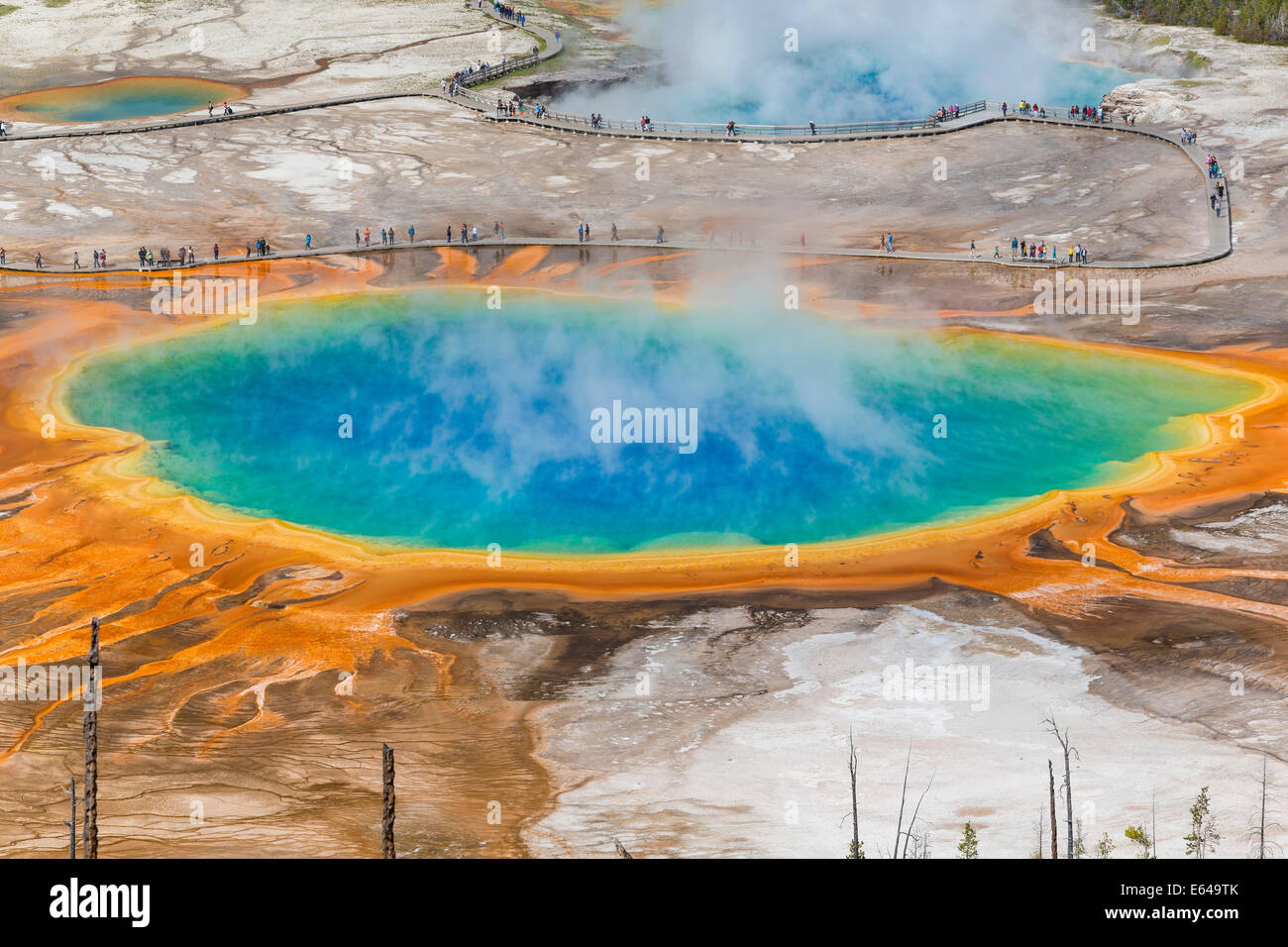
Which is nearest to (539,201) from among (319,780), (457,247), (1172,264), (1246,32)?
(457,247)

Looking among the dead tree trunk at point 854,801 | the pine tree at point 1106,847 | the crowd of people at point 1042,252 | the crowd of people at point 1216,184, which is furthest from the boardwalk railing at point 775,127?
the pine tree at point 1106,847

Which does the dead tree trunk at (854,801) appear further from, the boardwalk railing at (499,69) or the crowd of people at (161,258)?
the boardwalk railing at (499,69)

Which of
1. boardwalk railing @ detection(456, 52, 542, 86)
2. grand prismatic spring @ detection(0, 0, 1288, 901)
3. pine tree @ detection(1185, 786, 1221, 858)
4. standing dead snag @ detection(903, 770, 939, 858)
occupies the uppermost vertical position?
boardwalk railing @ detection(456, 52, 542, 86)

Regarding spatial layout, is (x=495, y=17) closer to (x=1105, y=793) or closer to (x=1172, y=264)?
(x=1172, y=264)

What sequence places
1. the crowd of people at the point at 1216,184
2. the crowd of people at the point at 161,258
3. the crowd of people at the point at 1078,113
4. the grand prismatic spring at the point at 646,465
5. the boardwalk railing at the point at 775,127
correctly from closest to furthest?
the grand prismatic spring at the point at 646,465 → the crowd of people at the point at 161,258 → the crowd of people at the point at 1216,184 → the crowd of people at the point at 1078,113 → the boardwalk railing at the point at 775,127

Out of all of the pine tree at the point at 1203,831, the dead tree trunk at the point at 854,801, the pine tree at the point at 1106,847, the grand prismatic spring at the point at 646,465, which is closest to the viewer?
the dead tree trunk at the point at 854,801

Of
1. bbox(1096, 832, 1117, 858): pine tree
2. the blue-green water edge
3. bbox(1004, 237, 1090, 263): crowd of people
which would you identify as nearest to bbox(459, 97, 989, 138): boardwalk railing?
bbox(1004, 237, 1090, 263): crowd of people

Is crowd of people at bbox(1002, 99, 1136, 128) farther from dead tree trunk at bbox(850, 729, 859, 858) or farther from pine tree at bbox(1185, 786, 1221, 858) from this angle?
pine tree at bbox(1185, 786, 1221, 858)

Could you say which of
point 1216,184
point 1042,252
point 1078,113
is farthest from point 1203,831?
point 1078,113
